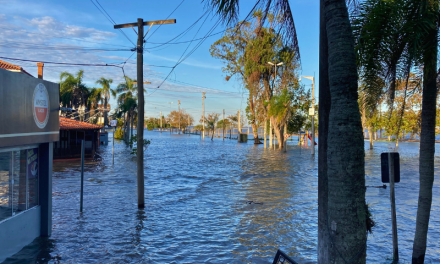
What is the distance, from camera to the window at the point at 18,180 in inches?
282

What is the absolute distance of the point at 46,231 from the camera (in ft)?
28.4

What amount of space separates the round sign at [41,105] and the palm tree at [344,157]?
6.62 meters

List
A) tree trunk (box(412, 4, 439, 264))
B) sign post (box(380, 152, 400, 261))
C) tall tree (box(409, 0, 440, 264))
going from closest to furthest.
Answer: tall tree (box(409, 0, 440, 264)), tree trunk (box(412, 4, 439, 264)), sign post (box(380, 152, 400, 261))

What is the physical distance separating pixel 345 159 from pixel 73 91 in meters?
62.9

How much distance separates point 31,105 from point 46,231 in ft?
10.1

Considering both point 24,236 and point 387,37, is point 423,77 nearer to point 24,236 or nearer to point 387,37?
point 387,37

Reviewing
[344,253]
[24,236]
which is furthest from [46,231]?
[344,253]

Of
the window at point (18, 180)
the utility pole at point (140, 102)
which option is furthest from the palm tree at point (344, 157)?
the utility pole at point (140, 102)

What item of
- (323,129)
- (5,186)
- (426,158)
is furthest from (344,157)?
(5,186)

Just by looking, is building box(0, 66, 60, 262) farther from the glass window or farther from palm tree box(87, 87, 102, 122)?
palm tree box(87, 87, 102, 122)

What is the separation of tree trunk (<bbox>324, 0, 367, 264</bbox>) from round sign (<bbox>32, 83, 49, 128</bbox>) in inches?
261

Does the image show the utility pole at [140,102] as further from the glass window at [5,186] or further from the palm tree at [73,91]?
the palm tree at [73,91]

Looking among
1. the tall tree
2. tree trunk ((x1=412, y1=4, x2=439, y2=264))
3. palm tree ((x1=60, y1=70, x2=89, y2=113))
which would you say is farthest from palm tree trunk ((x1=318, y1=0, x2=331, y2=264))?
palm tree ((x1=60, y1=70, x2=89, y2=113))

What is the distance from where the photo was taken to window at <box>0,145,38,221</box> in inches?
282
